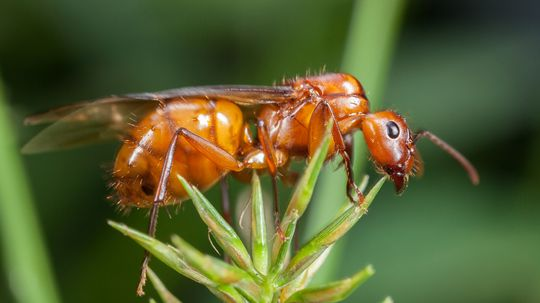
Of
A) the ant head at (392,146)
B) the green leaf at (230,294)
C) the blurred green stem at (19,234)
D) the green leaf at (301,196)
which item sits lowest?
the blurred green stem at (19,234)

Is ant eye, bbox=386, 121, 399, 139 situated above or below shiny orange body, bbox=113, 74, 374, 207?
above

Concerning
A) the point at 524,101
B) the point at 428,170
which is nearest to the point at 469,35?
the point at 524,101

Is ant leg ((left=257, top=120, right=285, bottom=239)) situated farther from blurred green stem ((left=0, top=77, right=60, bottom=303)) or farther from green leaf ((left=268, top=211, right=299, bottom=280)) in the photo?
green leaf ((left=268, top=211, right=299, bottom=280))

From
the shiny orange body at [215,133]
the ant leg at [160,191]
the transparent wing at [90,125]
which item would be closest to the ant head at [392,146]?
the shiny orange body at [215,133]

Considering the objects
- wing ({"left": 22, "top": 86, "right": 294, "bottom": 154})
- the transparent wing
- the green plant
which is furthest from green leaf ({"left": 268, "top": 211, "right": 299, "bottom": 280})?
the transparent wing

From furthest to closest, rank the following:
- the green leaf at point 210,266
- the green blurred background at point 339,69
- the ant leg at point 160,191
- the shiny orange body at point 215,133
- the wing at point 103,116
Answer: the green blurred background at point 339,69 < the wing at point 103,116 < the shiny orange body at point 215,133 < the ant leg at point 160,191 < the green leaf at point 210,266

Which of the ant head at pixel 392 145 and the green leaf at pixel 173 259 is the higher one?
the green leaf at pixel 173 259

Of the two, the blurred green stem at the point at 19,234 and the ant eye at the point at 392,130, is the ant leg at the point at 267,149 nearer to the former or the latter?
the ant eye at the point at 392,130
